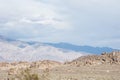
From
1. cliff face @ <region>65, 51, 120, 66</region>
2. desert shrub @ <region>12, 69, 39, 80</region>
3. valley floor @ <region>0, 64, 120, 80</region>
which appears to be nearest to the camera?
desert shrub @ <region>12, 69, 39, 80</region>

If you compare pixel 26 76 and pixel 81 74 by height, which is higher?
pixel 81 74

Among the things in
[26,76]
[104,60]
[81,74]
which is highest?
[104,60]

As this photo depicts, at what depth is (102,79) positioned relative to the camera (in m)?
43.8

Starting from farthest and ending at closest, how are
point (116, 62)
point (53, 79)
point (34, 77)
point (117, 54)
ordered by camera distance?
1. point (117, 54)
2. point (116, 62)
3. point (53, 79)
4. point (34, 77)

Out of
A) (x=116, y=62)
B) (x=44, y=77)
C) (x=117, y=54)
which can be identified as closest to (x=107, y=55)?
(x=117, y=54)

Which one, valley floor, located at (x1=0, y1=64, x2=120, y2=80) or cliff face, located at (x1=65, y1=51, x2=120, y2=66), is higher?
cliff face, located at (x1=65, y1=51, x2=120, y2=66)

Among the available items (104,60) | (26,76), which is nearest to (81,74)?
(26,76)

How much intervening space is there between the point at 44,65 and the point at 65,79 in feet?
121

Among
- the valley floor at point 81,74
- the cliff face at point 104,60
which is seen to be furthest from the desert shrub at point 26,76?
the cliff face at point 104,60

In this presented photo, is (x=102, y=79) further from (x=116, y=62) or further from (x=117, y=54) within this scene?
(x=117, y=54)

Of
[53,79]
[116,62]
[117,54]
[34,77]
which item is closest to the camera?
[34,77]

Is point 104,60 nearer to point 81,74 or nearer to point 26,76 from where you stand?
point 81,74

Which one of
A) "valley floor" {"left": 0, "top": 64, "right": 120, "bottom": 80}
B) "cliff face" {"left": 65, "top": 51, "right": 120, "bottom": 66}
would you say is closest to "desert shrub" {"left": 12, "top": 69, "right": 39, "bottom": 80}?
"valley floor" {"left": 0, "top": 64, "right": 120, "bottom": 80}

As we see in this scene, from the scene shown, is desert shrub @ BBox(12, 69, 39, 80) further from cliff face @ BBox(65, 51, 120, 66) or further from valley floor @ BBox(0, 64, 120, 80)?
cliff face @ BBox(65, 51, 120, 66)
